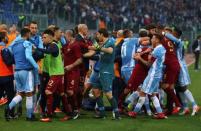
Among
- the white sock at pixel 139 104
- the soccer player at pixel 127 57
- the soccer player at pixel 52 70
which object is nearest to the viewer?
the soccer player at pixel 52 70

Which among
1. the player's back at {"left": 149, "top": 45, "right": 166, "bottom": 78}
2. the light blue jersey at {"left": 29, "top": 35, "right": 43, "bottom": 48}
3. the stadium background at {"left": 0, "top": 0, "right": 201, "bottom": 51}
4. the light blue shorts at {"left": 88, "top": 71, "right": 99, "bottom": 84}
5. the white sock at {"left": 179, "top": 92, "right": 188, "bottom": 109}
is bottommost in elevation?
the white sock at {"left": 179, "top": 92, "right": 188, "bottom": 109}

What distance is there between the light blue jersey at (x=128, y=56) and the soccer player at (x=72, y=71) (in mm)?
1367

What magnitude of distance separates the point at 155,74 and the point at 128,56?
123cm

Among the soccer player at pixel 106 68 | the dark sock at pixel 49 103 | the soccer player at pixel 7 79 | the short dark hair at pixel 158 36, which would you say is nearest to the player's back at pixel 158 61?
the short dark hair at pixel 158 36

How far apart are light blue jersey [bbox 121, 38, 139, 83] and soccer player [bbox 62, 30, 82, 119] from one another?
53.8 inches

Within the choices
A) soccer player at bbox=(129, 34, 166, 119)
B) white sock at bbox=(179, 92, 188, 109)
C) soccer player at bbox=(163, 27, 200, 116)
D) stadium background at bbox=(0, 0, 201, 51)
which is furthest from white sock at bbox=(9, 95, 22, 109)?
stadium background at bbox=(0, 0, 201, 51)

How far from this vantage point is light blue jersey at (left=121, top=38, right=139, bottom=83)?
13.0 m

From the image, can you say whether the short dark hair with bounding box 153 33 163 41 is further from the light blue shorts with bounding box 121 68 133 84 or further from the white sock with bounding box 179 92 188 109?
the white sock with bounding box 179 92 188 109

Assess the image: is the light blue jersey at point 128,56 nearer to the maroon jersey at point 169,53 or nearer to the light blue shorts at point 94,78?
the maroon jersey at point 169,53

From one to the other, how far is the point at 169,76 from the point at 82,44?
87.6 inches

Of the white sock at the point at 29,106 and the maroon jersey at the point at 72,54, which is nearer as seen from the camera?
the white sock at the point at 29,106

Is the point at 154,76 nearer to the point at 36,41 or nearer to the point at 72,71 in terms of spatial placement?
Answer: the point at 72,71

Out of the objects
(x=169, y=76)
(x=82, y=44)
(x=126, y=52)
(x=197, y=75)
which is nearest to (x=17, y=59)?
(x=82, y=44)

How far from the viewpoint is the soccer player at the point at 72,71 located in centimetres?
1193
